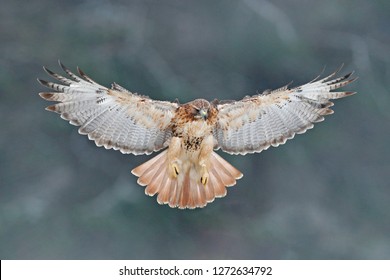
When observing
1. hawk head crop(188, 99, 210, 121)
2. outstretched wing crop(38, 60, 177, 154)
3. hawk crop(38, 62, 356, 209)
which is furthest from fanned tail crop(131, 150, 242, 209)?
hawk head crop(188, 99, 210, 121)

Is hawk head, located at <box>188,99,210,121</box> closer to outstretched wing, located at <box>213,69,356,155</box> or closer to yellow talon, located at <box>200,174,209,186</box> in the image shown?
outstretched wing, located at <box>213,69,356,155</box>

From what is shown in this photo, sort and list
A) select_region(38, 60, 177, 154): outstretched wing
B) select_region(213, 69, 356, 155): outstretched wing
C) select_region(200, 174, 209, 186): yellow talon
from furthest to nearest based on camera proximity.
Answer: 1. select_region(213, 69, 356, 155): outstretched wing
2. select_region(200, 174, 209, 186): yellow talon
3. select_region(38, 60, 177, 154): outstretched wing

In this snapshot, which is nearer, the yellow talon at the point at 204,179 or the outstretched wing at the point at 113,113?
the outstretched wing at the point at 113,113

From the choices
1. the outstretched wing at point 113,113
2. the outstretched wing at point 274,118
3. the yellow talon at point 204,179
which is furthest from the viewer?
the outstretched wing at point 274,118

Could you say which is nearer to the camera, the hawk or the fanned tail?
the hawk

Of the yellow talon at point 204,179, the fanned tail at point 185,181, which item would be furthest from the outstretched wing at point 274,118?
the yellow talon at point 204,179

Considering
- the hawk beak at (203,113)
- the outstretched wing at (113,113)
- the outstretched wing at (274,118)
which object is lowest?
the hawk beak at (203,113)

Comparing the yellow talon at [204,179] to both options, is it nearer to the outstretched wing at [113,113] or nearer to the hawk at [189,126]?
the hawk at [189,126]

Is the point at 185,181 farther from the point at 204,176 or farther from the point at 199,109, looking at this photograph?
the point at 199,109

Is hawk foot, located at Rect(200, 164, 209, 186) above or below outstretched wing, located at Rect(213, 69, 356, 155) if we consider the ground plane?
below
